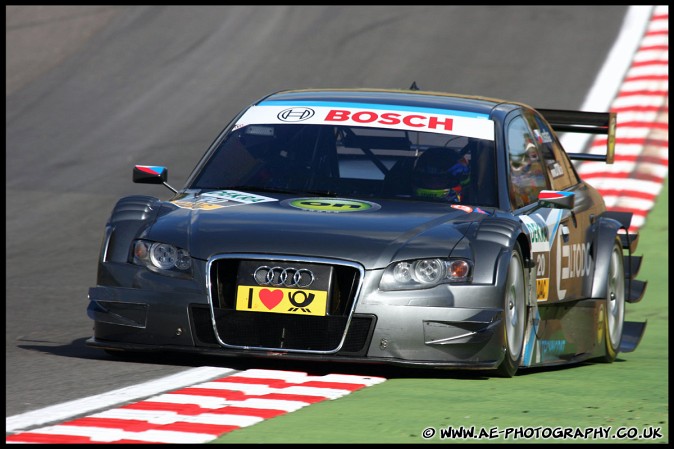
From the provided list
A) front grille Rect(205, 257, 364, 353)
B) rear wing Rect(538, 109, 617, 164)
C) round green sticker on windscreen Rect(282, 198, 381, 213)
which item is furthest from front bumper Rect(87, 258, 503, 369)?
rear wing Rect(538, 109, 617, 164)

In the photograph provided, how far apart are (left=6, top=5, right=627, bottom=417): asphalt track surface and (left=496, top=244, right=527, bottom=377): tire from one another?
3.82m

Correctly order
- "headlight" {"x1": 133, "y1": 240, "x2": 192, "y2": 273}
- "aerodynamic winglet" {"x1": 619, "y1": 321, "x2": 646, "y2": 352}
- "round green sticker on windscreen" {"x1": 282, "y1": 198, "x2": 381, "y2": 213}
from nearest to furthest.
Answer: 1. "headlight" {"x1": 133, "y1": 240, "x2": 192, "y2": 273}
2. "round green sticker on windscreen" {"x1": 282, "y1": 198, "x2": 381, "y2": 213}
3. "aerodynamic winglet" {"x1": 619, "y1": 321, "x2": 646, "y2": 352}

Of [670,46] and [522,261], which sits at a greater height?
[670,46]

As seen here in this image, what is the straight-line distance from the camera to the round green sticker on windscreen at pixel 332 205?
7.17m

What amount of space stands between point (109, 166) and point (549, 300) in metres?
9.18

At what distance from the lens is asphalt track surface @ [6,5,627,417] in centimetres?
1391

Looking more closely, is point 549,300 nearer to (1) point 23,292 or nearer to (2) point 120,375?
(2) point 120,375

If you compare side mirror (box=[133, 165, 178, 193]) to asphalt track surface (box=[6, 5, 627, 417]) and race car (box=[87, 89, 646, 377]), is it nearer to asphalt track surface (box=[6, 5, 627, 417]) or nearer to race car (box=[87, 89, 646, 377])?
race car (box=[87, 89, 646, 377])

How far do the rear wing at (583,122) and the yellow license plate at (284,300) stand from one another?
12.4 ft

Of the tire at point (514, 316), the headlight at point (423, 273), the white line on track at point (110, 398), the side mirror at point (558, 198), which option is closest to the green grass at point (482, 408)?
the tire at point (514, 316)

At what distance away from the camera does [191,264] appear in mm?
6691

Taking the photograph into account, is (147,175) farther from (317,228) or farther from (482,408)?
(482,408)

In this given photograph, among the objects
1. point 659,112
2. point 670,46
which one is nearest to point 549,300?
point 659,112

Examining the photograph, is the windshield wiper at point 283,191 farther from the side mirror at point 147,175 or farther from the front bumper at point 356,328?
the front bumper at point 356,328
